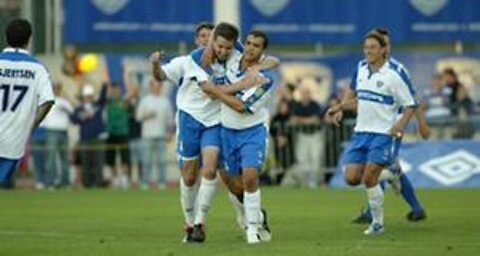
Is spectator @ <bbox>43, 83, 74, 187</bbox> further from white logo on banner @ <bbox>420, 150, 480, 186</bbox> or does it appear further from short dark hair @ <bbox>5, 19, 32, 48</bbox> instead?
short dark hair @ <bbox>5, 19, 32, 48</bbox>

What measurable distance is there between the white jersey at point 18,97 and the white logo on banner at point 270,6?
19.2 m

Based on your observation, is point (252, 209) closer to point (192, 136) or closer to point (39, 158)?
point (192, 136)

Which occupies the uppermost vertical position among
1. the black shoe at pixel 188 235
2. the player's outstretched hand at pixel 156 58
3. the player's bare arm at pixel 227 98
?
the player's outstretched hand at pixel 156 58

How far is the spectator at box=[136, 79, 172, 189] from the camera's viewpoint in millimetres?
31672

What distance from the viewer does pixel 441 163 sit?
2875cm

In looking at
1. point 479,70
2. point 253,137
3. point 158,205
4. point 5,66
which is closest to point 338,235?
point 253,137

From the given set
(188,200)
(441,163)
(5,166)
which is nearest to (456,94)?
(441,163)

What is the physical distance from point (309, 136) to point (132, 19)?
4942 mm

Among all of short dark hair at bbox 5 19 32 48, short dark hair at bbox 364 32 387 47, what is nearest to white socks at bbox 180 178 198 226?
short dark hair at bbox 364 32 387 47

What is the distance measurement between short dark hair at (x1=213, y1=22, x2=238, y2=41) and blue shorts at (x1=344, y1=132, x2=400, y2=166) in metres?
2.69

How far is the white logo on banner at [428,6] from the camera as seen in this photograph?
3378 cm

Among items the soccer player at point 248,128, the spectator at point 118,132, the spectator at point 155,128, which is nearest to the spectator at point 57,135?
the spectator at point 118,132

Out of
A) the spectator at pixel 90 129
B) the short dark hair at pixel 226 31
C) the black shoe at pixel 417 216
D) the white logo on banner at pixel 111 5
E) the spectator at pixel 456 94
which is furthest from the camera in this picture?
the white logo on banner at pixel 111 5

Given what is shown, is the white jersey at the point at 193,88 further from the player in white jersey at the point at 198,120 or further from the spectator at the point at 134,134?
the spectator at the point at 134,134
